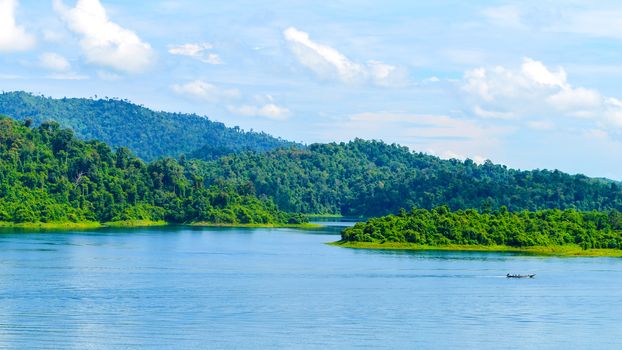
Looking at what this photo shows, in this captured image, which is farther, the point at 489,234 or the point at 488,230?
the point at 488,230

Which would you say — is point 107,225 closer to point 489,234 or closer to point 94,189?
point 94,189

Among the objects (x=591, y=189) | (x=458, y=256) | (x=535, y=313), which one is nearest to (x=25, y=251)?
(x=458, y=256)

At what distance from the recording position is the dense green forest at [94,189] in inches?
5566

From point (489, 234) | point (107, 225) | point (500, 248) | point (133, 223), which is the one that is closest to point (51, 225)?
point (107, 225)

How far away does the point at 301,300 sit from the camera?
55562 millimetres

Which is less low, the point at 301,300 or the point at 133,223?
the point at 133,223

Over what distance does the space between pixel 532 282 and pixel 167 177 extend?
10713 cm

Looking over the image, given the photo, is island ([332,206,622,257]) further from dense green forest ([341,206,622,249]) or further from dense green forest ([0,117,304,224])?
dense green forest ([0,117,304,224])

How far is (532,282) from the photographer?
68.2 m

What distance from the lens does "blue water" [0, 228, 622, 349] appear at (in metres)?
43.6

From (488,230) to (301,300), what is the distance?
50.6m

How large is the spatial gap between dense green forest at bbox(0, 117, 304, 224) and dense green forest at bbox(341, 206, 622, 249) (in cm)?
5456

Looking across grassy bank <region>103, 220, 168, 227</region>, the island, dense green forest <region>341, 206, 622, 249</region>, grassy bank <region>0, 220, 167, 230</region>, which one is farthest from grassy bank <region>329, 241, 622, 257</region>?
grassy bank <region>103, 220, 168, 227</region>

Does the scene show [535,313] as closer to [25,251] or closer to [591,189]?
[25,251]
